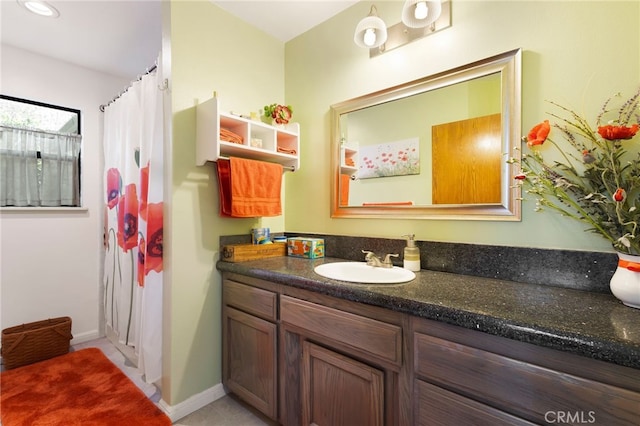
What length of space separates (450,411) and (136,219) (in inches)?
83.0

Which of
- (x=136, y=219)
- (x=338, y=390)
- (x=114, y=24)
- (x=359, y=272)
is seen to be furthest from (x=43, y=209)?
(x=338, y=390)

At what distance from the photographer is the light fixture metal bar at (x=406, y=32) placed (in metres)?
1.47

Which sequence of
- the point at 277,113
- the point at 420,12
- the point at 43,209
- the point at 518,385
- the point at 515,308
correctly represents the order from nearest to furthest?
the point at 518,385 < the point at 515,308 < the point at 420,12 < the point at 277,113 < the point at 43,209

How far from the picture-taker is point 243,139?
1.77m

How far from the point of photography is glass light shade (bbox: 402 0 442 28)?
137 centimetres

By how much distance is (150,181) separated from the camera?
1.76m

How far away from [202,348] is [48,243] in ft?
5.75

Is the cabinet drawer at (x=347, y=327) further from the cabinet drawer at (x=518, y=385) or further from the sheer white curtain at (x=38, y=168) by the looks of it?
the sheer white curtain at (x=38, y=168)

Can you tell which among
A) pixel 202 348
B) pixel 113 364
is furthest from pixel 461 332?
pixel 113 364

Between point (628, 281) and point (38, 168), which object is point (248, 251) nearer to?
point (628, 281)

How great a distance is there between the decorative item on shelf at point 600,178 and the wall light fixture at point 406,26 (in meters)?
0.70

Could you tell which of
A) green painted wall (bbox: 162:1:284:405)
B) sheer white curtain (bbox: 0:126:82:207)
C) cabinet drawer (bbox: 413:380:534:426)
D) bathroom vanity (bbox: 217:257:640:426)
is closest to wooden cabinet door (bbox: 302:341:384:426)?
bathroom vanity (bbox: 217:257:640:426)

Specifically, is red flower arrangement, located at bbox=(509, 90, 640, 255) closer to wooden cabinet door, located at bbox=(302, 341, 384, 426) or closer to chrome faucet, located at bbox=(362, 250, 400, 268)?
chrome faucet, located at bbox=(362, 250, 400, 268)

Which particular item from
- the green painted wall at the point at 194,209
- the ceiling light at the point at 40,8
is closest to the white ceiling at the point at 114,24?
the ceiling light at the point at 40,8
